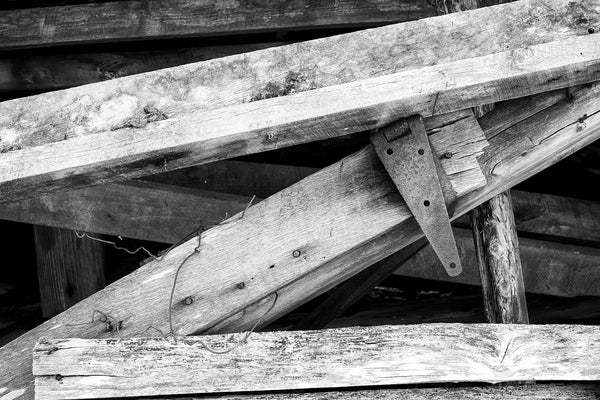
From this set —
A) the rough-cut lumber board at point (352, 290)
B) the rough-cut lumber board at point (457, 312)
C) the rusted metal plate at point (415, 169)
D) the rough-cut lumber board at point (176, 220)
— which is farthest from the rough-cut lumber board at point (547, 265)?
the rusted metal plate at point (415, 169)

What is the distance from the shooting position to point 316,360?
2.15 meters

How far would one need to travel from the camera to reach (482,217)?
2.48 m

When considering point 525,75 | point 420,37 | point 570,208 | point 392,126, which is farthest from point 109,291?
point 570,208

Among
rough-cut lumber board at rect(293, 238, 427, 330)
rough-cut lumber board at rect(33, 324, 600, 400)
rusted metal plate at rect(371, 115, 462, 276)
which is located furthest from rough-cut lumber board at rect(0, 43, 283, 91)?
rough-cut lumber board at rect(33, 324, 600, 400)

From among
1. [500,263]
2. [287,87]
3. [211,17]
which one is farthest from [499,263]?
[211,17]

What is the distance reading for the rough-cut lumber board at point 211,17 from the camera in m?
3.21

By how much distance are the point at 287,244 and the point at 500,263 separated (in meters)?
0.68

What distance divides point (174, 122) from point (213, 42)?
1764 mm

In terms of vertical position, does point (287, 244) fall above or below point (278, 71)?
below

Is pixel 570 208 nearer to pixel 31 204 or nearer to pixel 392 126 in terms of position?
pixel 392 126

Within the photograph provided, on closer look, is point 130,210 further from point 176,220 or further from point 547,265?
point 547,265

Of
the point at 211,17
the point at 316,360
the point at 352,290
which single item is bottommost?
the point at 316,360

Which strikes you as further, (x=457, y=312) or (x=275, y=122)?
(x=457, y=312)

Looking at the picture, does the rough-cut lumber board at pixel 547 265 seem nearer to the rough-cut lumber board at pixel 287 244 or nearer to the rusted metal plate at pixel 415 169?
the rough-cut lumber board at pixel 287 244
